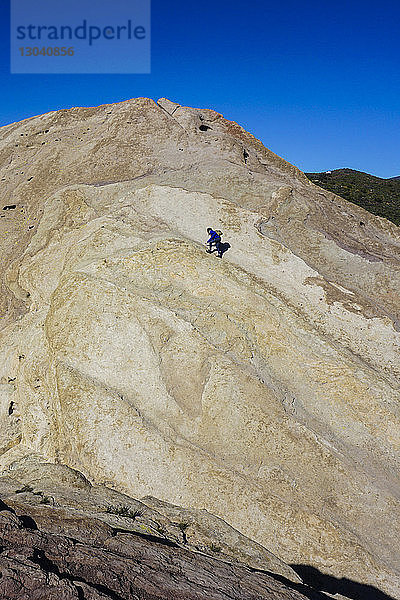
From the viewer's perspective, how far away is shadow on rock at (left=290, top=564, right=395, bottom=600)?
1190cm

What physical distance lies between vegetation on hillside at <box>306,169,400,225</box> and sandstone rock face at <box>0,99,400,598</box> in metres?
42.2

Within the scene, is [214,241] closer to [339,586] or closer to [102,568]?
[339,586]

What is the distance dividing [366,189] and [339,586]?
73958mm

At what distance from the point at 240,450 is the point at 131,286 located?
26.2 feet

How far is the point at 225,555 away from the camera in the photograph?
10.3 metres

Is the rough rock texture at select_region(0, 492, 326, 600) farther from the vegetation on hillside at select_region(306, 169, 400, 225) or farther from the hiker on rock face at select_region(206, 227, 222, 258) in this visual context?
the vegetation on hillside at select_region(306, 169, 400, 225)

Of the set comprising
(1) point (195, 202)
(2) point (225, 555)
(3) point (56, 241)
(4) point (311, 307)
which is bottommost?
(2) point (225, 555)

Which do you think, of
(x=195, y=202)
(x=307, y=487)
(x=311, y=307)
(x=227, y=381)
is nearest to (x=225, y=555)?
(x=307, y=487)

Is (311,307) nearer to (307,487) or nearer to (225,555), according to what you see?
(307,487)

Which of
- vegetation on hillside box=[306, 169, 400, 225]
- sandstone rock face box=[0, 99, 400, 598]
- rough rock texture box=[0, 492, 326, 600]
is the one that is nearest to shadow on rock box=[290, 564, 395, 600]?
sandstone rock face box=[0, 99, 400, 598]

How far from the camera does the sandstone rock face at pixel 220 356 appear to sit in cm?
1395

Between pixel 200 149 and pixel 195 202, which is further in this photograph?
pixel 200 149

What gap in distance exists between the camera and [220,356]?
16.2 m

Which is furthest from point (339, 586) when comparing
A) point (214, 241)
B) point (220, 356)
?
point (214, 241)
